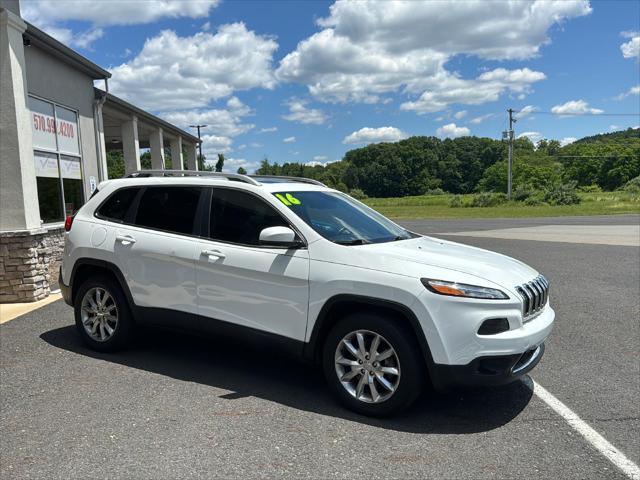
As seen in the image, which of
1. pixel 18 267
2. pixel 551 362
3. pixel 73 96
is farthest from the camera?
pixel 73 96

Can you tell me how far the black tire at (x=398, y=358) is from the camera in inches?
144

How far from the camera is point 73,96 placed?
11.3m

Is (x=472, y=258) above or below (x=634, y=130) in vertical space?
below

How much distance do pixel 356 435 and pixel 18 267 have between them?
6382 mm

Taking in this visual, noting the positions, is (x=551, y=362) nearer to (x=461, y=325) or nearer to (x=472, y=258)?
(x=472, y=258)

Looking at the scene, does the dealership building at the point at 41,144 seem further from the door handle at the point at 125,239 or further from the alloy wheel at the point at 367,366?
the alloy wheel at the point at 367,366

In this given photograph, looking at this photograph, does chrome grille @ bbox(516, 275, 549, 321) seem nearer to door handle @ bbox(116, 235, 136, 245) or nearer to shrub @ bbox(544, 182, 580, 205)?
door handle @ bbox(116, 235, 136, 245)

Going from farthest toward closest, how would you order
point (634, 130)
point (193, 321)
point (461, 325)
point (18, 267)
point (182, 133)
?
1. point (634, 130)
2. point (182, 133)
3. point (18, 267)
4. point (193, 321)
5. point (461, 325)

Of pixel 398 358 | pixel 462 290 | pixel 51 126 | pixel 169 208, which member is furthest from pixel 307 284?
pixel 51 126

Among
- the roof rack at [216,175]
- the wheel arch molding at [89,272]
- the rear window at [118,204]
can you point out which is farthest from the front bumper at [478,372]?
the rear window at [118,204]

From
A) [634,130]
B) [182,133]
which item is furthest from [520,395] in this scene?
[634,130]

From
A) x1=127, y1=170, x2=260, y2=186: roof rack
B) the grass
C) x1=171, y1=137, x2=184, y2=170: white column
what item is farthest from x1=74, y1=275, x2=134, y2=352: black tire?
the grass

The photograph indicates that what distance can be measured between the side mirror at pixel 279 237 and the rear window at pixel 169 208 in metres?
1.04

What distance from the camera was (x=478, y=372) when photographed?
3.57 m
